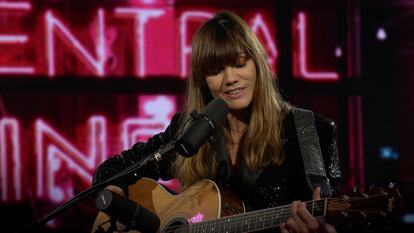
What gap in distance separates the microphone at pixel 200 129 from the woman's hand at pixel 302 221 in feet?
1.34

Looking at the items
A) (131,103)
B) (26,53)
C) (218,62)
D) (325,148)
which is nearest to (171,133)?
(218,62)

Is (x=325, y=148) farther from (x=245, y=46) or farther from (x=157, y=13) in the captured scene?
(x=157, y=13)

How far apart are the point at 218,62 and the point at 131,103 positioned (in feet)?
8.55

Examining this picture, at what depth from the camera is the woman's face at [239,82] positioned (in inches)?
97.3

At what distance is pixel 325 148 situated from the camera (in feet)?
8.16

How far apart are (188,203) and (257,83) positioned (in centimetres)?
59

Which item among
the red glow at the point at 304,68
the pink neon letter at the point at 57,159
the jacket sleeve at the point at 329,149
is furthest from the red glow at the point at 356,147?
the jacket sleeve at the point at 329,149

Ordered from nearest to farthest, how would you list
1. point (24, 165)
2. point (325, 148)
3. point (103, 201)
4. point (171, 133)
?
point (103, 201) → point (325, 148) → point (171, 133) → point (24, 165)

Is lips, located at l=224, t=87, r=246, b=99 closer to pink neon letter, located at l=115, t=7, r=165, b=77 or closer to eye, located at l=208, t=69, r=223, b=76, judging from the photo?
eye, located at l=208, t=69, r=223, b=76

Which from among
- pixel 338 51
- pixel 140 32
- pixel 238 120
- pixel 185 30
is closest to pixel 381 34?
pixel 338 51

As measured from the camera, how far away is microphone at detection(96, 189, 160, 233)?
2057mm

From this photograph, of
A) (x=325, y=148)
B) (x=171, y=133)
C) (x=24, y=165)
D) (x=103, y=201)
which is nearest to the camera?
(x=103, y=201)

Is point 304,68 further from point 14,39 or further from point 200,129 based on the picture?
point 200,129

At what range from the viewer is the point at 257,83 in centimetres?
252
